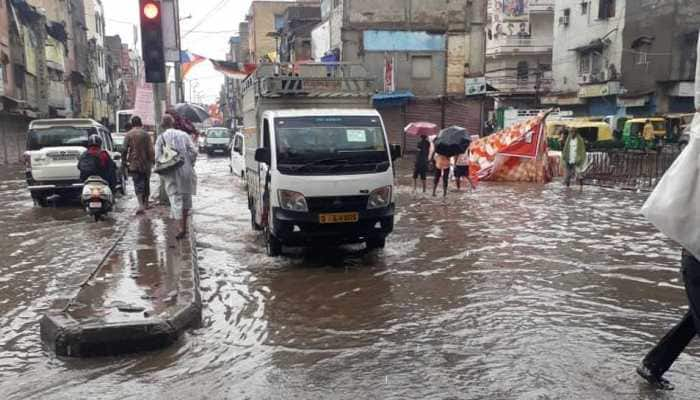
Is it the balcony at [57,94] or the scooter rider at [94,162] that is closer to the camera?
the scooter rider at [94,162]

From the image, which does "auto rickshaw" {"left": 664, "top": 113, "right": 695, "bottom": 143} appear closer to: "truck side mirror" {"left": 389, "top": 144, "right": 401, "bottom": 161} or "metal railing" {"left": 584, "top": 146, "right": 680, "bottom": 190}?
"metal railing" {"left": 584, "top": 146, "right": 680, "bottom": 190}

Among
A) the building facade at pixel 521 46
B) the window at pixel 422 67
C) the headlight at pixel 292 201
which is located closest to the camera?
the headlight at pixel 292 201

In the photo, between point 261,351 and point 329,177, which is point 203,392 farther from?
point 329,177

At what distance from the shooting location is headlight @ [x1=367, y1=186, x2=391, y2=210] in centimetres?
795

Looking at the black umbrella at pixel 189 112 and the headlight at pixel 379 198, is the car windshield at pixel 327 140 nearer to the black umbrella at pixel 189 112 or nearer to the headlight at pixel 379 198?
the headlight at pixel 379 198

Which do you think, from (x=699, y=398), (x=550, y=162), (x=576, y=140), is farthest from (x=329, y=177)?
(x=550, y=162)

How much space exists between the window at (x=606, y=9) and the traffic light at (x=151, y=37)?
36.4 m

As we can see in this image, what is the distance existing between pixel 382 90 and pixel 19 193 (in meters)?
20.4

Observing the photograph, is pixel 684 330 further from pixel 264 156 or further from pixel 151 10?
pixel 151 10

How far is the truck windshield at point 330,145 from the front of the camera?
312 inches

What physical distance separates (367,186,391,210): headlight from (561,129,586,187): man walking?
37.3ft

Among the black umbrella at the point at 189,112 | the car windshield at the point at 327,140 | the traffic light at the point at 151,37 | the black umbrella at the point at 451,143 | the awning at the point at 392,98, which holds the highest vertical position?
the traffic light at the point at 151,37

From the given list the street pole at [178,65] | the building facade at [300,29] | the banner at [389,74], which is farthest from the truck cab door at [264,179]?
the building facade at [300,29]

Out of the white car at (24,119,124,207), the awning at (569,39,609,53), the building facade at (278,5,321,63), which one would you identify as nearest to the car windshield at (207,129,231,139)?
the building facade at (278,5,321,63)
